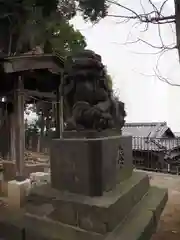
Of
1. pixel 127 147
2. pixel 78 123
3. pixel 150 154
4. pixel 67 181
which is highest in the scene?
pixel 78 123

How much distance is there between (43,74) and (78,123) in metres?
4.87

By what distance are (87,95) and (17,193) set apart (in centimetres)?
264

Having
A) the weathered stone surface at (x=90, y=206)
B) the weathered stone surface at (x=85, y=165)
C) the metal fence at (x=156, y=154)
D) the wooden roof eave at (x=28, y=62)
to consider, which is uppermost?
the wooden roof eave at (x=28, y=62)

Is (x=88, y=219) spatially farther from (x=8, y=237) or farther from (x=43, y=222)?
(x=8, y=237)

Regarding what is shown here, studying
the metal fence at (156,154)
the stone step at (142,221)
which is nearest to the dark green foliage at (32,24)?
the metal fence at (156,154)

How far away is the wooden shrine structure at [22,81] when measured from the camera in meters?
6.76

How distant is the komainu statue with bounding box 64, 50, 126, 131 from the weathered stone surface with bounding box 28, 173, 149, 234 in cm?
89

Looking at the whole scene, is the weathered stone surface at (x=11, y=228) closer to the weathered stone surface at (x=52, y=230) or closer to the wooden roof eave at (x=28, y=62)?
the weathered stone surface at (x=52, y=230)

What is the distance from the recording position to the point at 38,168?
25.3 ft

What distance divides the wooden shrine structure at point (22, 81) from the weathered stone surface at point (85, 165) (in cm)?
292

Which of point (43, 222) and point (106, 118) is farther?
point (106, 118)

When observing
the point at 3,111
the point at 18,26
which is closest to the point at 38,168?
the point at 3,111

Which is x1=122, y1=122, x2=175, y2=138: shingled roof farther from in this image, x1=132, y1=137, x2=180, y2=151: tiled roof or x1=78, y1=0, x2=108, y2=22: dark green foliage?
x1=78, y1=0, x2=108, y2=22: dark green foliage

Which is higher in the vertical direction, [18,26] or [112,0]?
[18,26]
